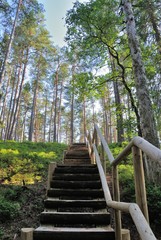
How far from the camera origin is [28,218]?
4402 millimetres

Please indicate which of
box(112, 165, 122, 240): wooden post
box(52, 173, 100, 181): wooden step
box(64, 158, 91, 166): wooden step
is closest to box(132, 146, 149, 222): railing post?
box(112, 165, 122, 240): wooden post

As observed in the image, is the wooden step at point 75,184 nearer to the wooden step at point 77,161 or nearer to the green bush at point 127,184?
the green bush at point 127,184

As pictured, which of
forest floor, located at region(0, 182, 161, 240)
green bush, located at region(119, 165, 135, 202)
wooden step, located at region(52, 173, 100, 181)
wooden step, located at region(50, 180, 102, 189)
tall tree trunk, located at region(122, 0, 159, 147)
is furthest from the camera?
tall tree trunk, located at region(122, 0, 159, 147)

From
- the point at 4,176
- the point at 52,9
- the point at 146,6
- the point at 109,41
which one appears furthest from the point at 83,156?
the point at 52,9

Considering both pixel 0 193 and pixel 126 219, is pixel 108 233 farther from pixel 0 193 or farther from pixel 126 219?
pixel 0 193

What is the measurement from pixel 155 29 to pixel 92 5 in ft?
15.5

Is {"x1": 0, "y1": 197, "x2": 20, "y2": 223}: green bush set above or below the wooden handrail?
below

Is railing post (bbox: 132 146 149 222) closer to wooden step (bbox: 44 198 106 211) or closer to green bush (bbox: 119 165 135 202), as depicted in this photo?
wooden step (bbox: 44 198 106 211)

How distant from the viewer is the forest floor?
386 centimetres

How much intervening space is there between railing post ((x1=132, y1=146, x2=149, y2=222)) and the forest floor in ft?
8.39

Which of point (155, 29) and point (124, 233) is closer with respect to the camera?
point (124, 233)

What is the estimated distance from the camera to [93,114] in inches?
1347

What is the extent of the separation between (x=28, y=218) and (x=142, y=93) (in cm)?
435

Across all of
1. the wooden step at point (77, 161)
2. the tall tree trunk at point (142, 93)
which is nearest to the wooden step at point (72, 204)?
the tall tree trunk at point (142, 93)
